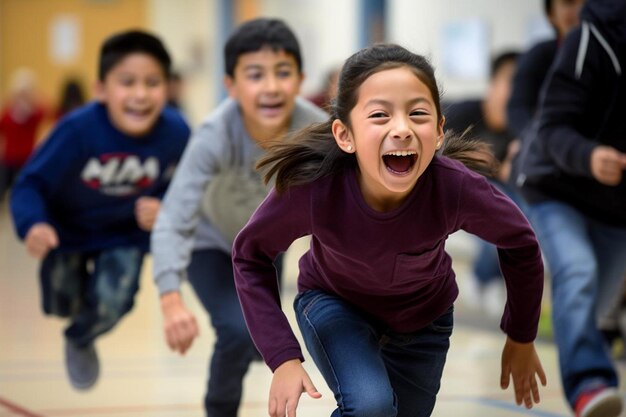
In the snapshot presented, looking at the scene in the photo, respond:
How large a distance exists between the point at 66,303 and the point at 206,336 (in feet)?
6.13

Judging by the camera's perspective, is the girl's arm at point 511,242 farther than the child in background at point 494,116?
No

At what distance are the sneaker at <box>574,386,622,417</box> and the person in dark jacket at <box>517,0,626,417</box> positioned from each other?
0.03ft

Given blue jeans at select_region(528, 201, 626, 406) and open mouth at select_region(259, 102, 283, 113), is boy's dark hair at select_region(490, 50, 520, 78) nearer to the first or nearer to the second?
blue jeans at select_region(528, 201, 626, 406)

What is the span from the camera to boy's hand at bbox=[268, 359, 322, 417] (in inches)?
102

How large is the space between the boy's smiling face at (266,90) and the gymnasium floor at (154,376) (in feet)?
3.98

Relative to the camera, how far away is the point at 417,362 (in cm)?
300

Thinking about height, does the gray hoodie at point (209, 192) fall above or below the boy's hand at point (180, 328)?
above

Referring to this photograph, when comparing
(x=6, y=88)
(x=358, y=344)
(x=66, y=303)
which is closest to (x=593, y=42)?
(x=358, y=344)

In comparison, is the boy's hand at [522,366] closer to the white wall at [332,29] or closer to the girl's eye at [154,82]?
the white wall at [332,29]

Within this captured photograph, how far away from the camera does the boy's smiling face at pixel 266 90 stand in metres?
3.95

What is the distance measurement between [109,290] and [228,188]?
88cm

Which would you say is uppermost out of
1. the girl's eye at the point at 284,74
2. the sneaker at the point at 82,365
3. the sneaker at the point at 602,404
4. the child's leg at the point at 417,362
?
the girl's eye at the point at 284,74

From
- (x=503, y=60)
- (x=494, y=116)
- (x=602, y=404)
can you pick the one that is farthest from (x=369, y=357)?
(x=503, y=60)

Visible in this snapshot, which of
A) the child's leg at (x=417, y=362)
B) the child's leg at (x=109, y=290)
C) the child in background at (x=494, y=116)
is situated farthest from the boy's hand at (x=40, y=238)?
the child in background at (x=494, y=116)
